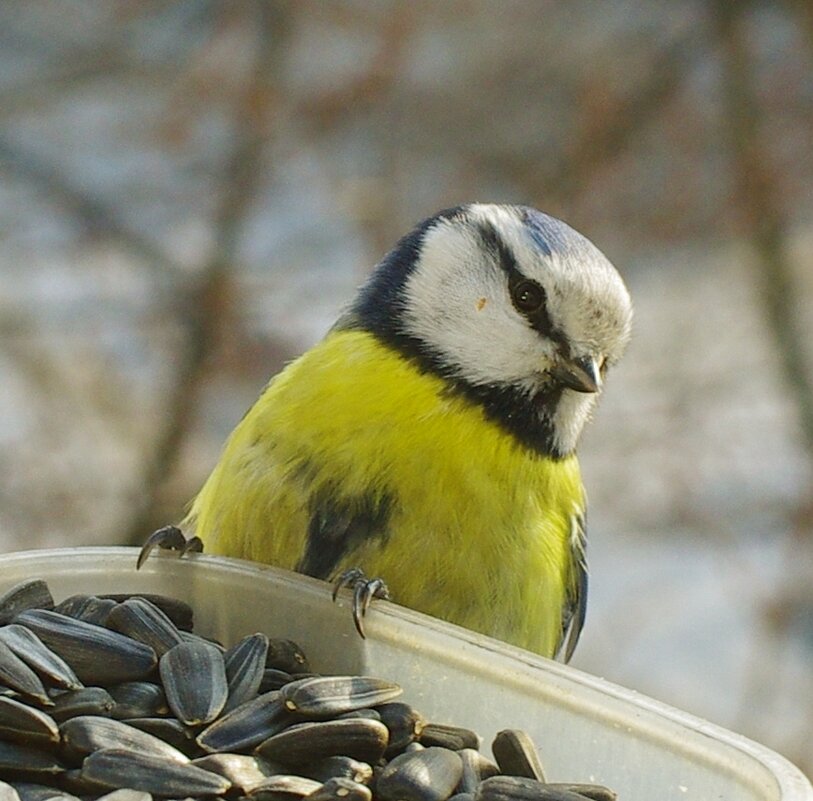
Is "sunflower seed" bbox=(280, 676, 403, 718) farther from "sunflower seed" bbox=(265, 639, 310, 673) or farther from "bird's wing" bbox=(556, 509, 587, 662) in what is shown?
"bird's wing" bbox=(556, 509, 587, 662)

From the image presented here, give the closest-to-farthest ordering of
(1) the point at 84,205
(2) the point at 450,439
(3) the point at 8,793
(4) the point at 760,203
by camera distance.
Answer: (3) the point at 8,793
(2) the point at 450,439
(1) the point at 84,205
(4) the point at 760,203

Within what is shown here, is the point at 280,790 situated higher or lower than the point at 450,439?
lower

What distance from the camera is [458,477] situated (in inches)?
50.6

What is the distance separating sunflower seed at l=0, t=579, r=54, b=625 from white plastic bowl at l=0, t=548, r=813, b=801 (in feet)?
0.07

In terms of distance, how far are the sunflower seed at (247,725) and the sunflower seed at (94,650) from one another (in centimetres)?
8

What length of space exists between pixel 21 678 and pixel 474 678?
0.32m

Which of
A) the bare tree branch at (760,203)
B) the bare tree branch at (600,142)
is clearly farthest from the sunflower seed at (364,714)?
the bare tree branch at (760,203)

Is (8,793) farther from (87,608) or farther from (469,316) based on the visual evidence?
(469,316)

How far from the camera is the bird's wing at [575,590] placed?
1460 mm

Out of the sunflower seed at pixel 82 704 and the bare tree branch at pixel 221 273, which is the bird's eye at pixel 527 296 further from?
the bare tree branch at pixel 221 273

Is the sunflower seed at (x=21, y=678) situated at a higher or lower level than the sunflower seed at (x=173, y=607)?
lower

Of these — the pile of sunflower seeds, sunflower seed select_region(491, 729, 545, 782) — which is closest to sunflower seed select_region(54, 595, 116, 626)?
the pile of sunflower seeds

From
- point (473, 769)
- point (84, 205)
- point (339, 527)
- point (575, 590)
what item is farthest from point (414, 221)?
point (473, 769)

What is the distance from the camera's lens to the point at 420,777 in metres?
0.91
